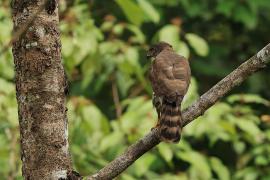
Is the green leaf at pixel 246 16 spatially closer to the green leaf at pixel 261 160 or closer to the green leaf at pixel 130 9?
the green leaf at pixel 261 160

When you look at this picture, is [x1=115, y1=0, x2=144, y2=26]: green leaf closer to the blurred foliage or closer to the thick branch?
the blurred foliage

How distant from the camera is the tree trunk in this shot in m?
3.16

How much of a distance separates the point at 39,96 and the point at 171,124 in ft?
3.05

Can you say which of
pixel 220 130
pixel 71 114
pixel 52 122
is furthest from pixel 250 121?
pixel 52 122

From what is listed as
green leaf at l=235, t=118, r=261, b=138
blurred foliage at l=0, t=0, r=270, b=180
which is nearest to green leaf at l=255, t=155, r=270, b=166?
blurred foliage at l=0, t=0, r=270, b=180

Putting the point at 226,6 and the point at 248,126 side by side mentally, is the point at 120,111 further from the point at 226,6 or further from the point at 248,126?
the point at 226,6

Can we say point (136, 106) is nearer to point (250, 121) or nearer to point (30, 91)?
point (250, 121)

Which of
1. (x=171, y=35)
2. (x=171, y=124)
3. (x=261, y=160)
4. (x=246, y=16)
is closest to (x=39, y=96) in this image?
(x=171, y=124)

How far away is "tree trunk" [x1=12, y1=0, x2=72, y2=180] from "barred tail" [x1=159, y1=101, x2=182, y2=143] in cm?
53

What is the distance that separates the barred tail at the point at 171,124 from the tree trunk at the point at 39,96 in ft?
1.73

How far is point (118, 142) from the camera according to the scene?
6.60m

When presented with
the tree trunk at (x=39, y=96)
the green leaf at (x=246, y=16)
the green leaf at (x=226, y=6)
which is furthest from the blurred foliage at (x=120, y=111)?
the tree trunk at (x=39, y=96)

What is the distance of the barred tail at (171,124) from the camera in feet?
12.3

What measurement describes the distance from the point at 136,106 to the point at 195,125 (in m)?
0.55
